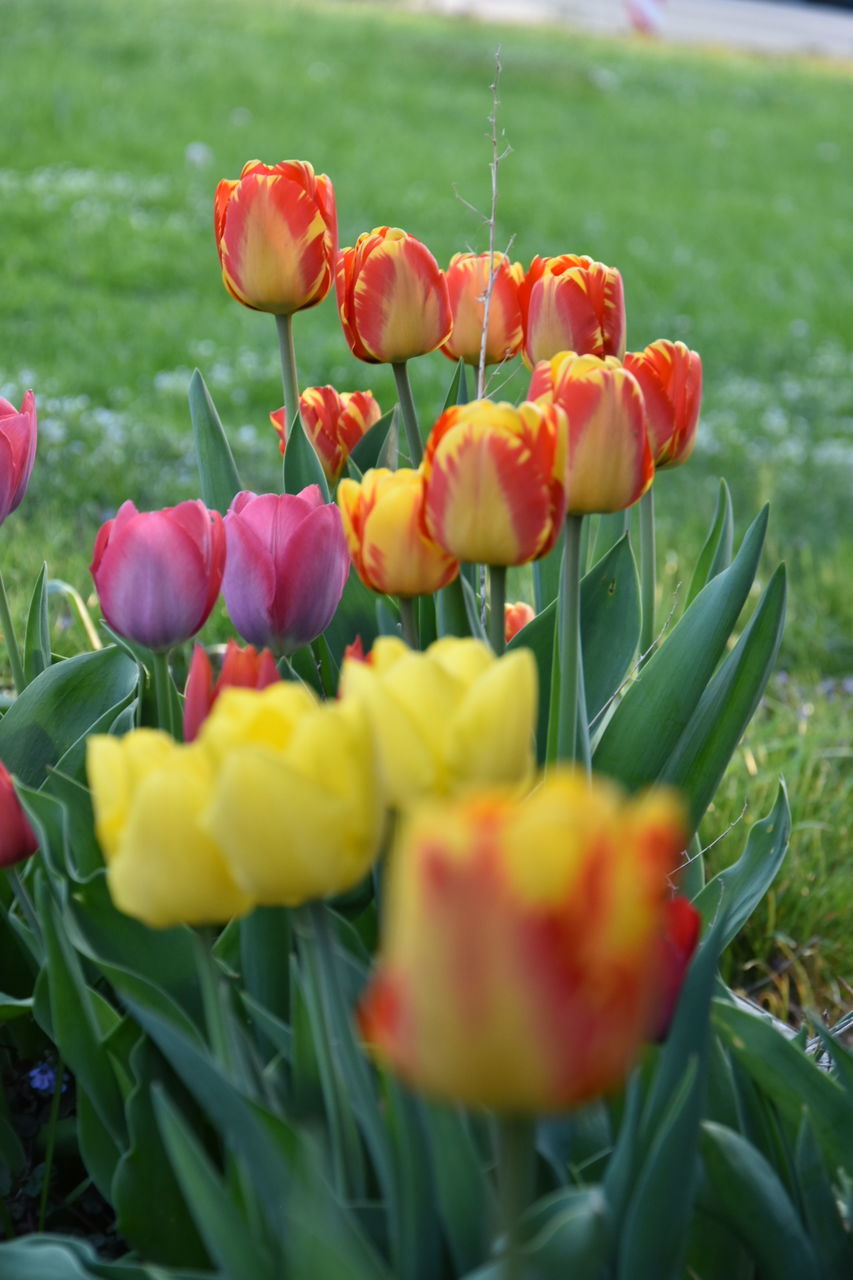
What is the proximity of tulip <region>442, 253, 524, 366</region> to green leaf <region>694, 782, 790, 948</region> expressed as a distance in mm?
509

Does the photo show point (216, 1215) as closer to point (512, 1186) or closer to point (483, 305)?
point (512, 1186)

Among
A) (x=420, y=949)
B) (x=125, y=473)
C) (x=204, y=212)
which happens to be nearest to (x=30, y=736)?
(x=420, y=949)

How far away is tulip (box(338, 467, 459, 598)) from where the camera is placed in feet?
3.22

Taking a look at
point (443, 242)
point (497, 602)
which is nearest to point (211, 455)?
point (497, 602)

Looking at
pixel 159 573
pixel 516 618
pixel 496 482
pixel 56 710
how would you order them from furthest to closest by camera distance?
pixel 516 618 < pixel 56 710 < pixel 159 573 < pixel 496 482

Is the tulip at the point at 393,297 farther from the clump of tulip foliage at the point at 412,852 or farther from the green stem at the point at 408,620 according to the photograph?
the green stem at the point at 408,620

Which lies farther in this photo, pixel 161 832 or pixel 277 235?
pixel 277 235

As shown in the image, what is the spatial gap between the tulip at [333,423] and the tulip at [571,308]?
250 millimetres

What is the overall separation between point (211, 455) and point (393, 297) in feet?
0.96

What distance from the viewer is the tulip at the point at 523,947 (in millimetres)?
514

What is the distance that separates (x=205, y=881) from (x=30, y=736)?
665 mm

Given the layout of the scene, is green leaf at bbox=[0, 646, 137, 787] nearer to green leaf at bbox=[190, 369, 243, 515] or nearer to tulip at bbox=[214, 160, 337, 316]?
green leaf at bbox=[190, 369, 243, 515]

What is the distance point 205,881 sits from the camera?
27.5 inches

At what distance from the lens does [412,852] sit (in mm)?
520
